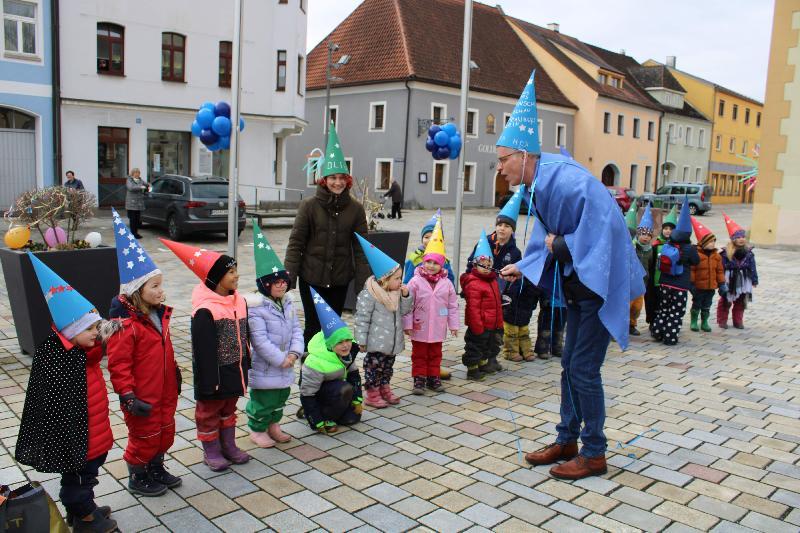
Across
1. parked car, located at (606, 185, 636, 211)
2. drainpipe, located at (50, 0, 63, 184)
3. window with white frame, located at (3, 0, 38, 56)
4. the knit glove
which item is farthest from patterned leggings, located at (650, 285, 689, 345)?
window with white frame, located at (3, 0, 38, 56)

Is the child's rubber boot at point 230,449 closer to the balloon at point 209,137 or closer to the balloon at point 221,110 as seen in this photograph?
the balloon at point 209,137

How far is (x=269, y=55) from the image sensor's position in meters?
26.5

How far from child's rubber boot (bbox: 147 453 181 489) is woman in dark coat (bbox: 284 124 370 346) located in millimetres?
1952

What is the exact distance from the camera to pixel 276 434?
5039 mm

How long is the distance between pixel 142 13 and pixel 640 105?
116 ft

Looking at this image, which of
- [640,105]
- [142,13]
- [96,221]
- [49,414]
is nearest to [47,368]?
[49,414]

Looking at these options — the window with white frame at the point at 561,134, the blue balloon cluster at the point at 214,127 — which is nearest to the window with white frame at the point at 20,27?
the blue balloon cluster at the point at 214,127

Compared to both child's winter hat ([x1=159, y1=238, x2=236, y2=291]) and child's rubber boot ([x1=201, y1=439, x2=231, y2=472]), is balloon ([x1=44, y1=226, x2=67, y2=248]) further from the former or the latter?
child's rubber boot ([x1=201, y1=439, x2=231, y2=472])

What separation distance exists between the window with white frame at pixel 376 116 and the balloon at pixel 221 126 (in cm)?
2477

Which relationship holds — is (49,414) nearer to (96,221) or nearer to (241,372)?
(241,372)

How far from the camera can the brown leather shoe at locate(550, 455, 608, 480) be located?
14.8 ft

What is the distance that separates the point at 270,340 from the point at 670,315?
5.70m

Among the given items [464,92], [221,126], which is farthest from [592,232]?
[221,126]

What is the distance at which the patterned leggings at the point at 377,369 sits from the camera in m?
5.91
